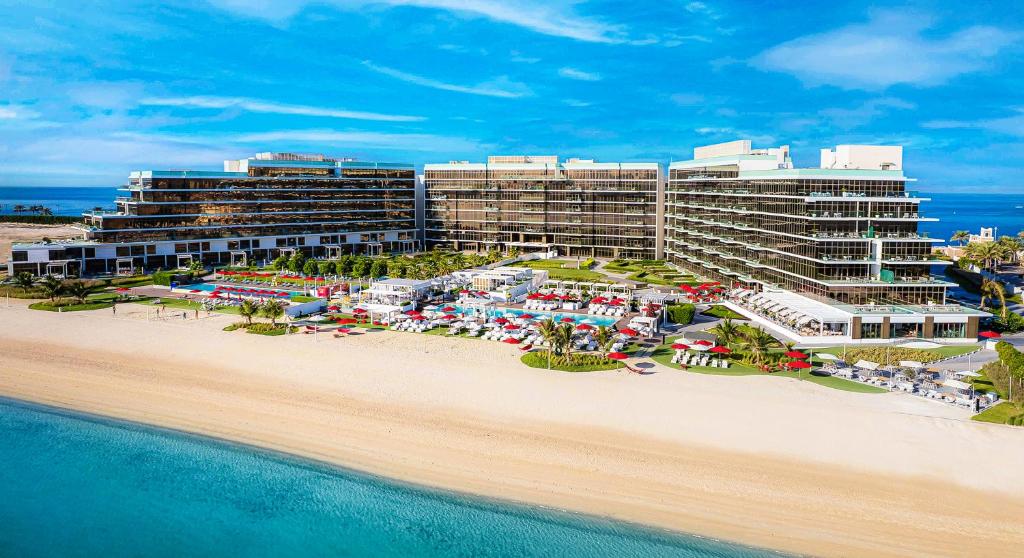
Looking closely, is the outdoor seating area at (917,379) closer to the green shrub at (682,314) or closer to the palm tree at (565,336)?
the green shrub at (682,314)

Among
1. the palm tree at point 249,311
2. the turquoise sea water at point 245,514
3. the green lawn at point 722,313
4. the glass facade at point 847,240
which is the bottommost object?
the turquoise sea water at point 245,514

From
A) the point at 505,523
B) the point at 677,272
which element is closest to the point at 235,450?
the point at 505,523

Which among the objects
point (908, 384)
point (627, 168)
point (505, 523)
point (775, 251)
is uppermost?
point (627, 168)

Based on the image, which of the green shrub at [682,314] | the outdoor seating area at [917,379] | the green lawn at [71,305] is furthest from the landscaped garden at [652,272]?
the green lawn at [71,305]

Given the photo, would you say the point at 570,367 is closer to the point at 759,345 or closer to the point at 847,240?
the point at 759,345

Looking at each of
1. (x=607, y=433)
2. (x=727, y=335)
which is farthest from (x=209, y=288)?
(x=607, y=433)

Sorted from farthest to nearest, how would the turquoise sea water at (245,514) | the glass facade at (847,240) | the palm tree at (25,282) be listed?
1. the palm tree at (25,282)
2. the glass facade at (847,240)
3. the turquoise sea water at (245,514)

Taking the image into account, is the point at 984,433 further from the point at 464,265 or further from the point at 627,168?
the point at 627,168
